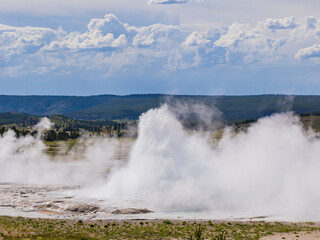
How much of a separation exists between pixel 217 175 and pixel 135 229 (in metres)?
23.4

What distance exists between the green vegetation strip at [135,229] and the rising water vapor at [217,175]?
7.59m

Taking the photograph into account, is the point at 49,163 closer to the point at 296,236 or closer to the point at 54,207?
the point at 54,207

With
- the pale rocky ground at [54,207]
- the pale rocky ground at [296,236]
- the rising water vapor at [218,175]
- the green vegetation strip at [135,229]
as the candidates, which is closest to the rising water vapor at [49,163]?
the rising water vapor at [218,175]

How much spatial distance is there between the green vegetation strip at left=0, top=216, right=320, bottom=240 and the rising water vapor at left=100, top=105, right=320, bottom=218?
7.59m

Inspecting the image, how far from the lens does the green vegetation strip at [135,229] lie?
3897 cm

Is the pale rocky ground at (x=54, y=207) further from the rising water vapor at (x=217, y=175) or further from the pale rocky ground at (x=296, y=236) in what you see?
the pale rocky ground at (x=296, y=236)

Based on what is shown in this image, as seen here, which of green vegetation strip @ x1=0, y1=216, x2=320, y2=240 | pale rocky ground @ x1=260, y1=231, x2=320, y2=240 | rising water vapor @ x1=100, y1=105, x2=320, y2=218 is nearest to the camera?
green vegetation strip @ x1=0, y1=216, x2=320, y2=240

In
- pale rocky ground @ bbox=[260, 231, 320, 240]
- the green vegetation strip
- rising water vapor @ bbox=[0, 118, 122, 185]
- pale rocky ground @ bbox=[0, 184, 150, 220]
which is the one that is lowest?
rising water vapor @ bbox=[0, 118, 122, 185]

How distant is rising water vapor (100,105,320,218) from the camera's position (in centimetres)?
5484

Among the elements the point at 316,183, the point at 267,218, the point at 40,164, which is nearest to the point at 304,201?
the point at 316,183

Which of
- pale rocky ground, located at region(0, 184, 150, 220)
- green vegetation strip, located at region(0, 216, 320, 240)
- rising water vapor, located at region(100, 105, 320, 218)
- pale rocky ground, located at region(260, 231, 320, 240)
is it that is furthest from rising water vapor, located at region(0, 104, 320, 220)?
pale rocky ground, located at region(260, 231, 320, 240)

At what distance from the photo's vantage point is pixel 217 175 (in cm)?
6294

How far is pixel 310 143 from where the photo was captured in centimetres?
7300

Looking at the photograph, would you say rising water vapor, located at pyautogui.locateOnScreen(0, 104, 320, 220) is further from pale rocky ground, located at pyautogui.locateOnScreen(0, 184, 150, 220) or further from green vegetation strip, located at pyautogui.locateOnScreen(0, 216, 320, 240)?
green vegetation strip, located at pyautogui.locateOnScreen(0, 216, 320, 240)
